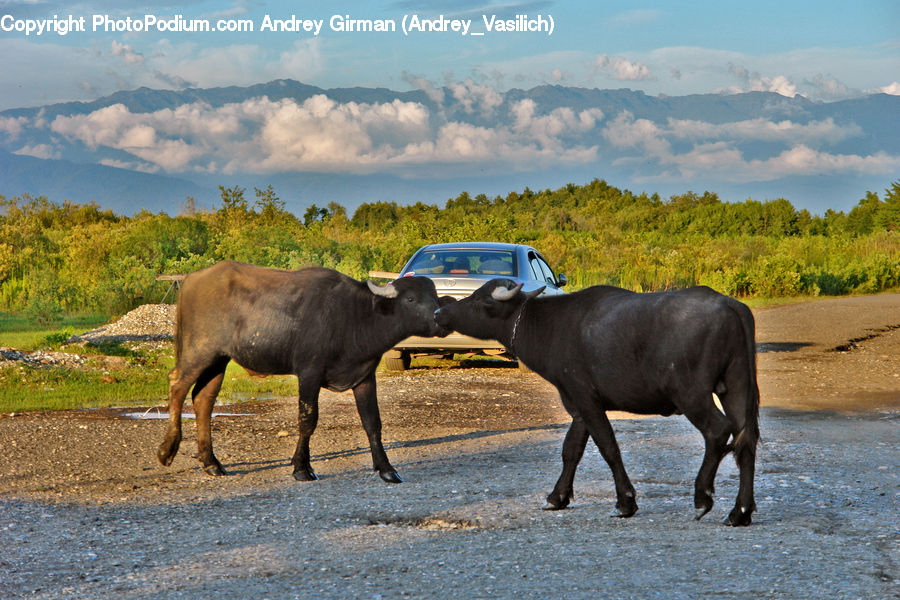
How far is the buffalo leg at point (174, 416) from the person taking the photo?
343 inches

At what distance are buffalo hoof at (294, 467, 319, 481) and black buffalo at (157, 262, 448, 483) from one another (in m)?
0.43

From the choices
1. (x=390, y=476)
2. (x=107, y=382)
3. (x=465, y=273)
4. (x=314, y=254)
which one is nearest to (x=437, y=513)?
(x=390, y=476)

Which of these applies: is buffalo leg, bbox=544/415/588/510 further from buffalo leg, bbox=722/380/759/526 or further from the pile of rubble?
the pile of rubble

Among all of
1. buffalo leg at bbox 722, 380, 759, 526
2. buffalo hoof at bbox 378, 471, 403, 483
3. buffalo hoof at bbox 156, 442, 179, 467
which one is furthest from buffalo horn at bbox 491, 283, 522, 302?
buffalo hoof at bbox 156, 442, 179, 467

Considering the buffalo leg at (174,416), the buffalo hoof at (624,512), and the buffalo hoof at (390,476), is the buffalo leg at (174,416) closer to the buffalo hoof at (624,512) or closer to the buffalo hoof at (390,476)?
the buffalo hoof at (390,476)

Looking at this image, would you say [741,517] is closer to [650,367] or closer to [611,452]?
[611,452]

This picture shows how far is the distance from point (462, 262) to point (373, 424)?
6830mm

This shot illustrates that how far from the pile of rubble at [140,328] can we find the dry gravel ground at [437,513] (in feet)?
27.7

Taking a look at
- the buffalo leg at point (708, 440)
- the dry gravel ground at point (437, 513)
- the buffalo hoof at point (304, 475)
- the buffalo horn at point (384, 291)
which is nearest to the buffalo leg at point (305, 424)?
the buffalo hoof at point (304, 475)

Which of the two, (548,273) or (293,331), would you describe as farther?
(548,273)

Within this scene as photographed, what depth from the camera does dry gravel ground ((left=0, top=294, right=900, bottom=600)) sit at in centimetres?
546

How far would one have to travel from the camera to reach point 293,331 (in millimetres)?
8781

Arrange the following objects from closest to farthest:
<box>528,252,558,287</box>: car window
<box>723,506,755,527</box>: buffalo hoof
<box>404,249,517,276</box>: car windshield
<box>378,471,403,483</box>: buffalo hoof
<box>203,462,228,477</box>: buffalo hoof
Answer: <box>723,506,755,527</box>: buffalo hoof, <box>378,471,403,483</box>: buffalo hoof, <box>203,462,228,477</box>: buffalo hoof, <box>404,249,517,276</box>: car windshield, <box>528,252,558,287</box>: car window

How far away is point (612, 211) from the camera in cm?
7594
